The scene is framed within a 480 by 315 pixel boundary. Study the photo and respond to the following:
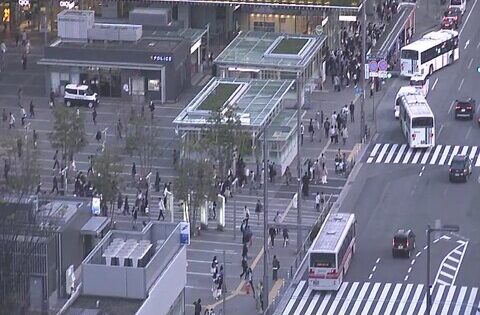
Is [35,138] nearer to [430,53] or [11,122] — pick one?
A: [11,122]

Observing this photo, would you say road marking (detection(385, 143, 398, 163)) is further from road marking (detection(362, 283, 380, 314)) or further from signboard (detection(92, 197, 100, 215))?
signboard (detection(92, 197, 100, 215))

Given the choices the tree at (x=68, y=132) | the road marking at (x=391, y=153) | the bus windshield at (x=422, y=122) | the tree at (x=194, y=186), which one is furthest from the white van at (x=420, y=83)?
the tree at (x=194, y=186)

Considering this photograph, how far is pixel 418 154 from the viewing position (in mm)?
118438

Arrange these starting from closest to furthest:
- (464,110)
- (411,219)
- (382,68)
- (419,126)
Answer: (411,219), (419,126), (382,68), (464,110)

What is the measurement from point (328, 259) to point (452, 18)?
191 feet

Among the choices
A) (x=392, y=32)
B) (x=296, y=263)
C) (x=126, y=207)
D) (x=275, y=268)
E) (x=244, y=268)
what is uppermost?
(x=392, y=32)

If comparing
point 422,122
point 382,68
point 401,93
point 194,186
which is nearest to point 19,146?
point 194,186

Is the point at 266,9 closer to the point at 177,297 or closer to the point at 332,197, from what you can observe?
the point at 332,197

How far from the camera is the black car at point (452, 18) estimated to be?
488 ft

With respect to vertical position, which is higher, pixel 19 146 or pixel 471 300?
pixel 19 146

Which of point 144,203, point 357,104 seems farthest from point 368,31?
point 144,203

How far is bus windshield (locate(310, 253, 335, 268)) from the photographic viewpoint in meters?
94.8

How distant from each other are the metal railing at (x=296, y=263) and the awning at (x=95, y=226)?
8.98m

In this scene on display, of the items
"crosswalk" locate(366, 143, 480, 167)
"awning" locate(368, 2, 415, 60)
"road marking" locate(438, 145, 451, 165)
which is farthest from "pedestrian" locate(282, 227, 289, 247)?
"awning" locate(368, 2, 415, 60)
